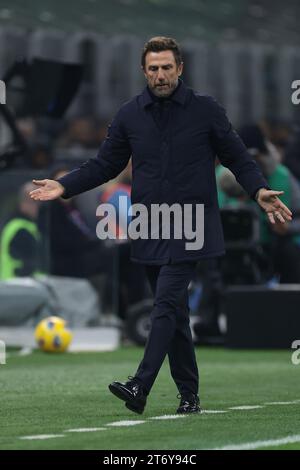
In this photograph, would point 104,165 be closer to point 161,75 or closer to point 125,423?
point 161,75

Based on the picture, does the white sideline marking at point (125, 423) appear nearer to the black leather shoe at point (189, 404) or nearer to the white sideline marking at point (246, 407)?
the black leather shoe at point (189, 404)

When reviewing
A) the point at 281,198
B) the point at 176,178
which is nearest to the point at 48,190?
the point at 176,178

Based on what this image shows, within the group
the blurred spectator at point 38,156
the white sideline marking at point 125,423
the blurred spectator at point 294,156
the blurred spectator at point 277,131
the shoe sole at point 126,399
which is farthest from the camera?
the blurred spectator at point 277,131

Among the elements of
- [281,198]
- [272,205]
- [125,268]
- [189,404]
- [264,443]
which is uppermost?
[272,205]

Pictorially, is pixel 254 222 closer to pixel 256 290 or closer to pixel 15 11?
pixel 256 290

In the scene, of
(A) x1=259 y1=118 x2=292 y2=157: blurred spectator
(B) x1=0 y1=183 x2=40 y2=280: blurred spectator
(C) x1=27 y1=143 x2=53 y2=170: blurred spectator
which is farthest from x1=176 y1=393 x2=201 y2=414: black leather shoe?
(A) x1=259 y1=118 x2=292 y2=157: blurred spectator

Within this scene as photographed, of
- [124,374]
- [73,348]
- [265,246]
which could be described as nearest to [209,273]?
[265,246]

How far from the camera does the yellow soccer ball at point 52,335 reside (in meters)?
14.6

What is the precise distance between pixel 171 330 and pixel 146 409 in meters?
0.62

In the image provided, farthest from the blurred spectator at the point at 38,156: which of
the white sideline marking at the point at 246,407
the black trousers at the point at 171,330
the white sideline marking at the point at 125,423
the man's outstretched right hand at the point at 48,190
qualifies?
the white sideline marking at the point at 125,423

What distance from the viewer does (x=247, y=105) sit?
69.2 ft

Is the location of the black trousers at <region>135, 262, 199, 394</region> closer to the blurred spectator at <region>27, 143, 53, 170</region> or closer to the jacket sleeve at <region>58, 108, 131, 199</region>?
the jacket sleeve at <region>58, 108, 131, 199</region>

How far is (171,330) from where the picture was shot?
8148 mm

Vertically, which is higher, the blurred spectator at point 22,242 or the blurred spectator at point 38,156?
the blurred spectator at point 38,156
